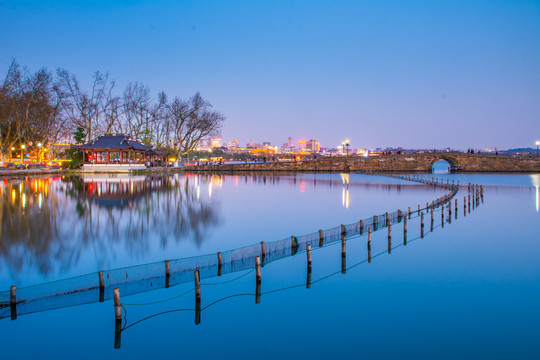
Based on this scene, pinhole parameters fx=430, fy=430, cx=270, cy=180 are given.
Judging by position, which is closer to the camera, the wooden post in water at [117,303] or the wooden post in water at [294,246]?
the wooden post in water at [117,303]

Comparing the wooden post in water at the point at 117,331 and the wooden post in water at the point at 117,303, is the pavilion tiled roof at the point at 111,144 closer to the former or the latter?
the wooden post in water at the point at 117,331

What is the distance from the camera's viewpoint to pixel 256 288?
13.9m

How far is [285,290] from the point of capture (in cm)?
1448

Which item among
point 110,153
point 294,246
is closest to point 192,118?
point 110,153

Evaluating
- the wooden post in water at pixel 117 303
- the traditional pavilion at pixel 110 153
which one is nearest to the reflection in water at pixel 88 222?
the wooden post in water at pixel 117 303

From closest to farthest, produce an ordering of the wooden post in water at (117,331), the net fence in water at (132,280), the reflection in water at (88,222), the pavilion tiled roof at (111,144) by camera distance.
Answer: the wooden post in water at (117,331) → the net fence in water at (132,280) → the reflection in water at (88,222) → the pavilion tiled roof at (111,144)

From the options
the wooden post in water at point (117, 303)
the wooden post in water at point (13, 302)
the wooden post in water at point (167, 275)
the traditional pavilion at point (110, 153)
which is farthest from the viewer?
A: the traditional pavilion at point (110, 153)

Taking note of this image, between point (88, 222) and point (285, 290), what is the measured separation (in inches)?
616

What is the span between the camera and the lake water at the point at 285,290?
10828 mm

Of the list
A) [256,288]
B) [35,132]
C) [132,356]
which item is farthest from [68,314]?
[35,132]

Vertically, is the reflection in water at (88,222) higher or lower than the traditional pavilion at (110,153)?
lower

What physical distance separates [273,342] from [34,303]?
21.3 feet

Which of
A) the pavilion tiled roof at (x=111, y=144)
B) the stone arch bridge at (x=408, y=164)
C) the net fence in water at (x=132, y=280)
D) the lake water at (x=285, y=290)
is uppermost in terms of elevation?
the pavilion tiled roof at (x=111, y=144)

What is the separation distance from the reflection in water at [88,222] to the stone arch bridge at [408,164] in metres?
51.7
